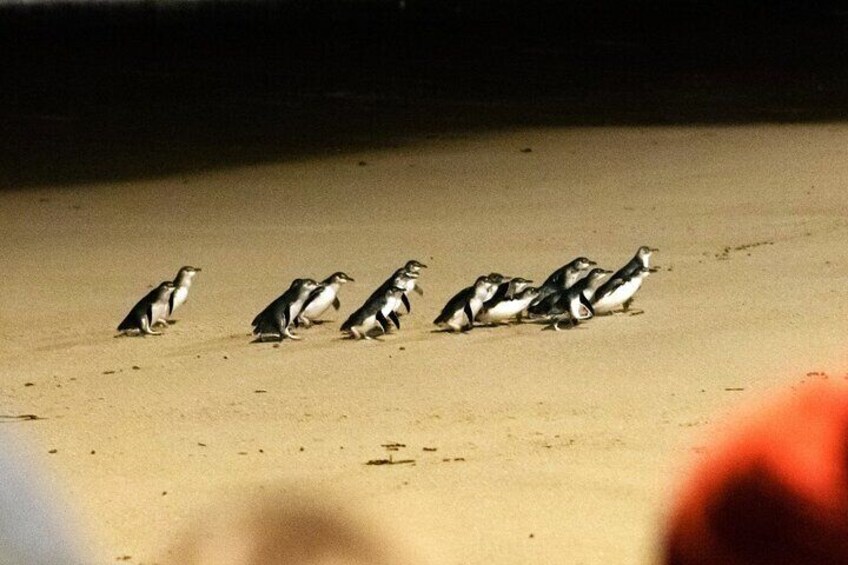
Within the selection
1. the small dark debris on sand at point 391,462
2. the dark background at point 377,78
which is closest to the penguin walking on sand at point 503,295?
the small dark debris on sand at point 391,462

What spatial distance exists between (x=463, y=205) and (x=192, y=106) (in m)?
5.47

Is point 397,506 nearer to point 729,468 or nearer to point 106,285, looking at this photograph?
point 729,468

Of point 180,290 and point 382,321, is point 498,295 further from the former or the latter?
point 180,290

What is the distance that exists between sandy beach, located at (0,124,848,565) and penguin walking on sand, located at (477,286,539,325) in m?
0.06

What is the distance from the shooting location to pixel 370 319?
19.1 ft

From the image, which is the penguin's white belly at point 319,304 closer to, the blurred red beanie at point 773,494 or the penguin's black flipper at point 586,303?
the penguin's black flipper at point 586,303

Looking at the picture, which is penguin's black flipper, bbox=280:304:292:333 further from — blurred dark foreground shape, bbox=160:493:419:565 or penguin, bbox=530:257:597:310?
blurred dark foreground shape, bbox=160:493:419:565

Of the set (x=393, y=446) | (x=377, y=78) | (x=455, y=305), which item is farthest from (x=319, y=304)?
(x=377, y=78)

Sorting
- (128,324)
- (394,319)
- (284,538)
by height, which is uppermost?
(284,538)

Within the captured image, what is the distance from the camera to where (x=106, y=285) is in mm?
7465

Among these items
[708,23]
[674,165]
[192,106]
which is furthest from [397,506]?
[708,23]

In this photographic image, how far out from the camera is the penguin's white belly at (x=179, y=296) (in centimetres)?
637

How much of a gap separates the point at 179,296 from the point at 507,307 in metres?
1.42

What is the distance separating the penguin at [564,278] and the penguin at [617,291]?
7.0 inches
